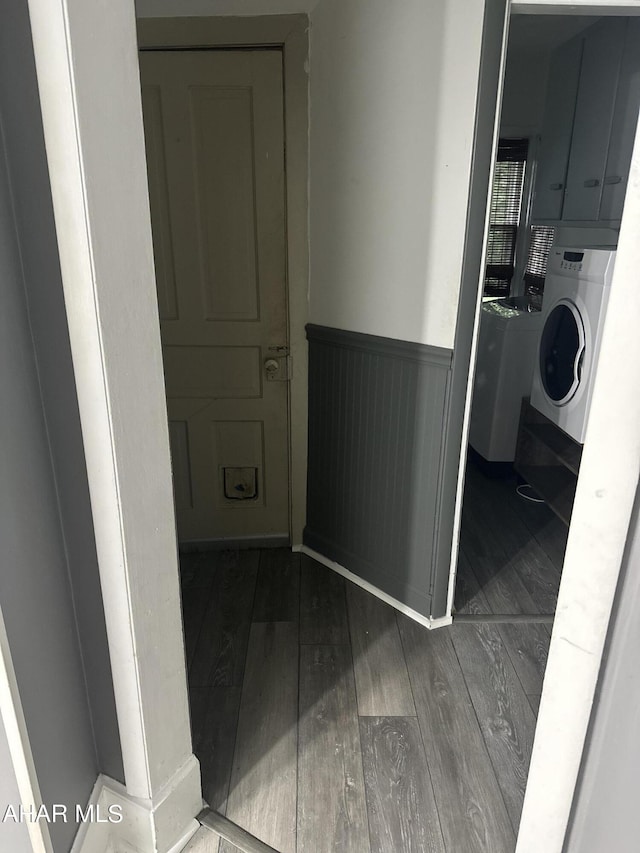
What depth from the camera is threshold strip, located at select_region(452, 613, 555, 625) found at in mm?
2164

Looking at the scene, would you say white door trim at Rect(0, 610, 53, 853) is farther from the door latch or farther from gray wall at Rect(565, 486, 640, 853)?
the door latch

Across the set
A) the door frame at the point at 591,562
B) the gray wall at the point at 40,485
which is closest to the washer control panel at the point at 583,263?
the door frame at the point at 591,562

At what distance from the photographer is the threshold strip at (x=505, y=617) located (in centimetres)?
216

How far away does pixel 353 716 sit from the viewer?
1.74 meters

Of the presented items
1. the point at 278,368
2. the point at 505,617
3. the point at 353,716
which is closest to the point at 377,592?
the point at 505,617

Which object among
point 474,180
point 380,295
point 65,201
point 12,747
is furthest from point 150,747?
point 474,180

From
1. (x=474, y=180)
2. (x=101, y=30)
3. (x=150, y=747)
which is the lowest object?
(x=150, y=747)

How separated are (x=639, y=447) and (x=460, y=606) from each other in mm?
1597

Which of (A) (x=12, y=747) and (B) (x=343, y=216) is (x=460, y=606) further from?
(A) (x=12, y=747)

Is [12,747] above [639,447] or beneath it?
beneath

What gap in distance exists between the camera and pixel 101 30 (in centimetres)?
87

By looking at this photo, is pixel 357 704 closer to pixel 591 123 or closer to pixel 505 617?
pixel 505 617

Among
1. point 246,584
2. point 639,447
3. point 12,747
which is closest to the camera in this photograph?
point 639,447

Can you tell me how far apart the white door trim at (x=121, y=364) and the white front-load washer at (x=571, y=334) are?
190cm
